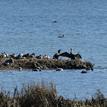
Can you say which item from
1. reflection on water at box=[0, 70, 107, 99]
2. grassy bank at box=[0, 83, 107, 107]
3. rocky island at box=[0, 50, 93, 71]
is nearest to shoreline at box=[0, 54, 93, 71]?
rocky island at box=[0, 50, 93, 71]

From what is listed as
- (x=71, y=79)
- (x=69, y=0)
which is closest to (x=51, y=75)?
(x=71, y=79)

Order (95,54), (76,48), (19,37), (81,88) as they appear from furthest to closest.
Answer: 1. (19,37)
2. (76,48)
3. (95,54)
4. (81,88)

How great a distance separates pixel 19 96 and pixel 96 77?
57.1 feet

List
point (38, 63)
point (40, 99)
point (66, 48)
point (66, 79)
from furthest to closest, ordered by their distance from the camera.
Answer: point (66, 48) < point (38, 63) < point (66, 79) < point (40, 99)

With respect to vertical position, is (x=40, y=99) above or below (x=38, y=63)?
below

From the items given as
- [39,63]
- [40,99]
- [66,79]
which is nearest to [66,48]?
[39,63]

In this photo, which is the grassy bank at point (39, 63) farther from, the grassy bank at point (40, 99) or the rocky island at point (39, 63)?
the grassy bank at point (40, 99)

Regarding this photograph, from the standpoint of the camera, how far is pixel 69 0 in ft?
556

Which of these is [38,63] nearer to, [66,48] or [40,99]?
[66,48]

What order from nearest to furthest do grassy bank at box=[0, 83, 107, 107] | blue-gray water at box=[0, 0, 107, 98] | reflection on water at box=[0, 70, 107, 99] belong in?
grassy bank at box=[0, 83, 107, 107] < reflection on water at box=[0, 70, 107, 99] < blue-gray water at box=[0, 0, 107, 98]

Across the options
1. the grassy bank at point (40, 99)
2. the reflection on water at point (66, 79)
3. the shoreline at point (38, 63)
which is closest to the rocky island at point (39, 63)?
the shoreline at point (38, 63)

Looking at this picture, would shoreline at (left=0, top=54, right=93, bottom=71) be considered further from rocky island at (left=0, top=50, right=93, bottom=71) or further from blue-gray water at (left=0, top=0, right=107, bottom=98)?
blue-gray water at (left=0, top=0, right=107, bottom=98)

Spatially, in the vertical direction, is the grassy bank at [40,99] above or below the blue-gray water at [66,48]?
below

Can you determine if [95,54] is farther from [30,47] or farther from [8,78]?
[8,78]
